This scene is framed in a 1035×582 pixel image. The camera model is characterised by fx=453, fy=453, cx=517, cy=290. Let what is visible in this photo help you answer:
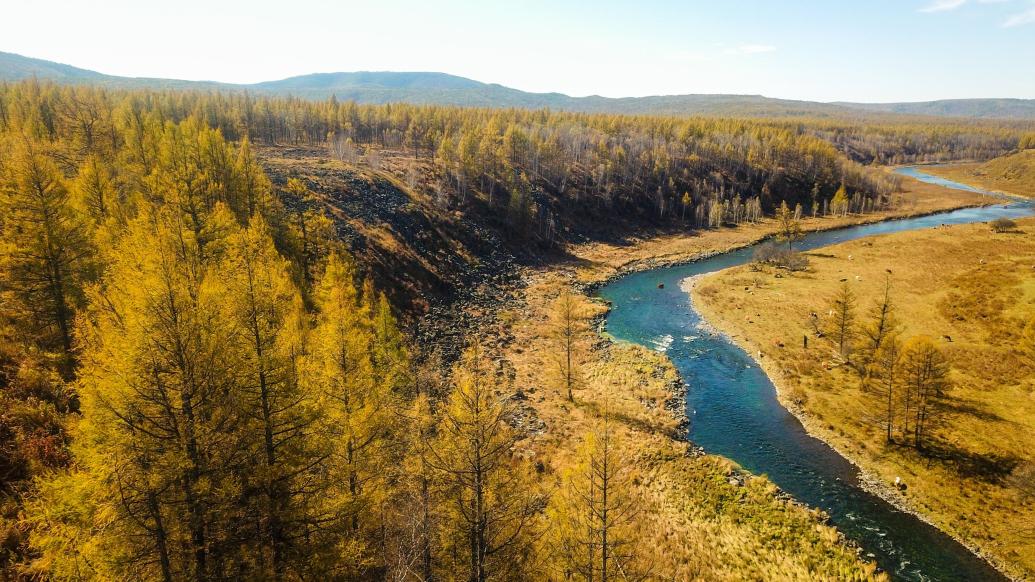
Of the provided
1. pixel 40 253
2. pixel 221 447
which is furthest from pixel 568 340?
pixel 40 253

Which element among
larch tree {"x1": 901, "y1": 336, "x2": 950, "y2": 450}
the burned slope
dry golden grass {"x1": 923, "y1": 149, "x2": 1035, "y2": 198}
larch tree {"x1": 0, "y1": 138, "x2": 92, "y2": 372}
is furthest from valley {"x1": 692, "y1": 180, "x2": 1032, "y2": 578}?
dry golden grass {"x1": 923, "y1": 149, "x2": 1035, "y2": 198}

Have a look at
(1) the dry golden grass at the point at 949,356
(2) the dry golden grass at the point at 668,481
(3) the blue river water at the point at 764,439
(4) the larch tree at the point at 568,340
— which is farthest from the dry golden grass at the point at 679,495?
(1) the dry golden grass at the point at 949,356

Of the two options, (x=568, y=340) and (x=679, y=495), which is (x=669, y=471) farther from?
(x=568, y=340)

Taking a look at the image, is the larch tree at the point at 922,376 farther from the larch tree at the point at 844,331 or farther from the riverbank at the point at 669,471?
the riverbank at the point at 669,471

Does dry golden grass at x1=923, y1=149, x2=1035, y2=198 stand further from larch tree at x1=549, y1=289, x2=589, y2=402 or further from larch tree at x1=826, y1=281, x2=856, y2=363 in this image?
larch tree at x1=549, y1=289, x2=589, y2=402

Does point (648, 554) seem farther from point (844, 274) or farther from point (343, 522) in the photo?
point (844, 274)
